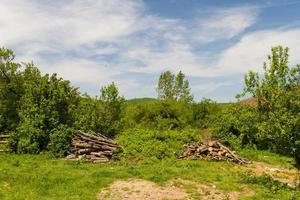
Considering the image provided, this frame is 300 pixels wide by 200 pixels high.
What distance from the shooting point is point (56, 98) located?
110 feet

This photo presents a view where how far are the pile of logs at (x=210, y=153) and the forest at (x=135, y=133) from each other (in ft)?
2.87

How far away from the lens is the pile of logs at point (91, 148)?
29859mm

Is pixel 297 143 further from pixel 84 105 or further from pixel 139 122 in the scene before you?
pixel 139 122

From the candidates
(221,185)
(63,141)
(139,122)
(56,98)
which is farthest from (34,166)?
(139,122)

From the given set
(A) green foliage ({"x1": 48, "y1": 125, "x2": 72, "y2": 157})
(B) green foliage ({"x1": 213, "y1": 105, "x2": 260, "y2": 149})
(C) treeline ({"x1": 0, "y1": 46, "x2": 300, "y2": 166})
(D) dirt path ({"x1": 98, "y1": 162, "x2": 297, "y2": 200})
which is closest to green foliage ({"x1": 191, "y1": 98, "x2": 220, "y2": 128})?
(C) treeline ({"x1": 0, "y1": 46, "x2": 300, "y2": 166})

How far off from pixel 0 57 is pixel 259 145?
2371 centimetres

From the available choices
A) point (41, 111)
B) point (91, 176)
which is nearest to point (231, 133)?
point (41, 111)

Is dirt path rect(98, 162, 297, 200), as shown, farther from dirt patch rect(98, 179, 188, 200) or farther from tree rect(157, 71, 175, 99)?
tree rect(157, 71, 175, 99)

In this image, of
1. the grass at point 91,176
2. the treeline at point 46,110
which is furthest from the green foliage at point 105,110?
the grass at point 91,176

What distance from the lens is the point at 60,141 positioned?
104 feet

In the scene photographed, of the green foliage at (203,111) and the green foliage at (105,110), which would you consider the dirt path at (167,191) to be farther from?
the green foliage at (203,111)

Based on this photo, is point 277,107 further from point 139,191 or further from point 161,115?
point 161,115

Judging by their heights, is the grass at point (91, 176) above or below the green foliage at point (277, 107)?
below

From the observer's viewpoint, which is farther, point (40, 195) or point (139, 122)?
point (139, 122)
